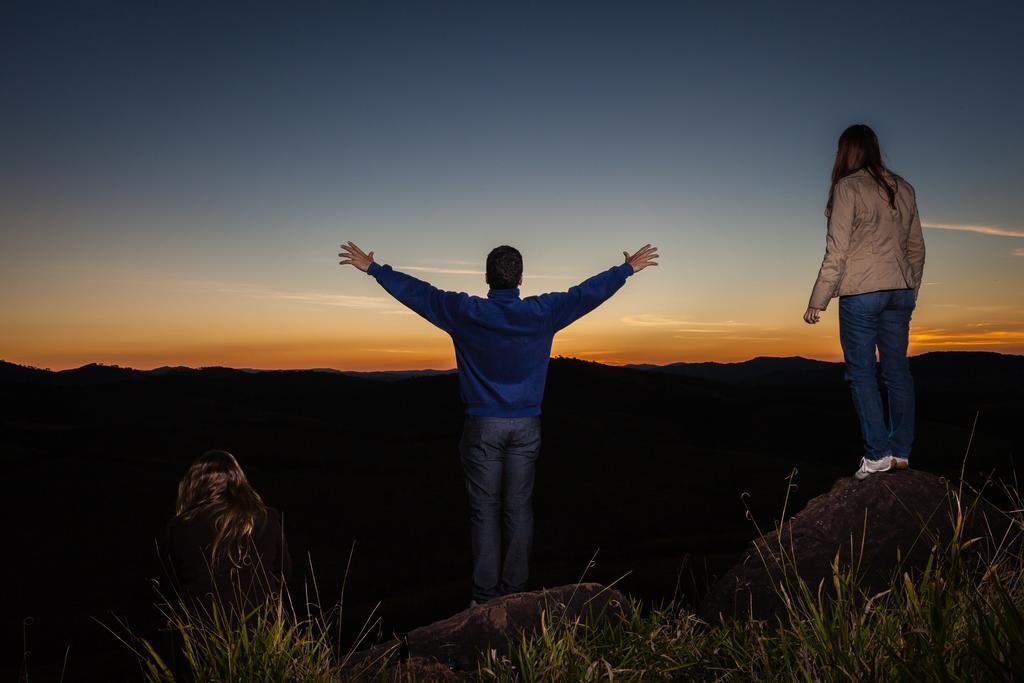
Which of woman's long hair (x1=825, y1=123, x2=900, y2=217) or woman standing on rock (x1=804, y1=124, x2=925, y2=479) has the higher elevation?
woman's long hair (x1=825, y1=123, x2=900, y2=217)

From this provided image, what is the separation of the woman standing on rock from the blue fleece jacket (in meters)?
1.58

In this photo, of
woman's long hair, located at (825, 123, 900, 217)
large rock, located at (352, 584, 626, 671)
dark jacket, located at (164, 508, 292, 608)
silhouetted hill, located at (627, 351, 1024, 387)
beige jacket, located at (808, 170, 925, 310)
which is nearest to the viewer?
dark jacket, located at (164, 508, 292, 608)

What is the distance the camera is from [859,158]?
4.77 metres

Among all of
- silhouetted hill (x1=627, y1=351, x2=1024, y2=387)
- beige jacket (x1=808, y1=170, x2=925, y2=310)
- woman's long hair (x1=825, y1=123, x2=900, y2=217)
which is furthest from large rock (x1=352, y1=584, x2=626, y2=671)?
silhouetted hill (x1=627, y1=351, x2=1024, y2=387)

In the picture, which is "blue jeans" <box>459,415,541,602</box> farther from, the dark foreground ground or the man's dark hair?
the dark foreground ground

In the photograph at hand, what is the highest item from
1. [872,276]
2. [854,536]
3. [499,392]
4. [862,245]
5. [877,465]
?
[862,245]

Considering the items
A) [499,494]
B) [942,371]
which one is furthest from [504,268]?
[942,371]

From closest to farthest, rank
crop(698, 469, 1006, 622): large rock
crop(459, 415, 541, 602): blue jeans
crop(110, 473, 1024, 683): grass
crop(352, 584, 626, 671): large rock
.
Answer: crop(110, 473, 1024, 683): grass, crop(352, 584, 626, 671): large rock, crop(459, 415, 541, 602): blue jeans, crop(698, 469, 1006, 622): large rock

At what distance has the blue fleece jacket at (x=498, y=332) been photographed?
431 cm

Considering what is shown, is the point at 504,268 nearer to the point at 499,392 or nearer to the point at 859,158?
the point at 499,392

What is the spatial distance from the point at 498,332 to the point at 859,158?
8.30 ft

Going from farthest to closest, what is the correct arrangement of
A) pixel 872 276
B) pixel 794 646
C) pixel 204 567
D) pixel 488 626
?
pixel 872 276 < pixel 488 626 < pixel 204 567 < pixel 794 646

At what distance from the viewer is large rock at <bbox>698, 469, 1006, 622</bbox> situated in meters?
4.47

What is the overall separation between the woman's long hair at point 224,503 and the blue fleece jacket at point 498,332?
4.44 ft
